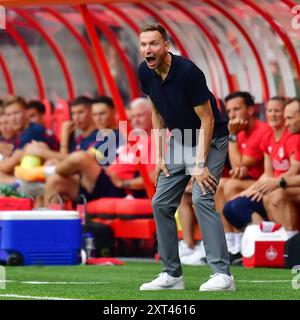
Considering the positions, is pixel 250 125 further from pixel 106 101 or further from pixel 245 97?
pixel 106 101

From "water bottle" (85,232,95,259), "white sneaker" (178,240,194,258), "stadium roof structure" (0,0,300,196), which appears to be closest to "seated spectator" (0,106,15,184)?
"stadium roof structure" (0,0,300,196)

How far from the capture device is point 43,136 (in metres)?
15.7

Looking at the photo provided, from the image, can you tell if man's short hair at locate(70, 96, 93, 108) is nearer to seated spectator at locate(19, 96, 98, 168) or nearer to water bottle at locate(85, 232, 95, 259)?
seated spectator at locate(19, 96, 98, 168)

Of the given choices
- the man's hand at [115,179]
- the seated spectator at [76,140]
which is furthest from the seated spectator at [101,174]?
the seated spectator at [76,140]

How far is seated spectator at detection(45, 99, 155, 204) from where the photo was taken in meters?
13.9

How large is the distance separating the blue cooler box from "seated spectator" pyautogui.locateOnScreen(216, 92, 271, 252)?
1.57m

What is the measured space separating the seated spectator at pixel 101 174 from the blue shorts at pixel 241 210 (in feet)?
5.37

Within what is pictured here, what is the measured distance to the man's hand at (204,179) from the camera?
8.77 meters

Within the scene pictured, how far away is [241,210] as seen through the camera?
12445 millimetres

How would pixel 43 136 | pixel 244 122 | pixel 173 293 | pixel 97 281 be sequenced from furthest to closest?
1. pixel 43 136
2. pixel 244 122
3. pixel 97 281
4. pixel 173 293

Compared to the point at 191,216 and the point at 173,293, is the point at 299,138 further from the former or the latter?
the point at 173,293

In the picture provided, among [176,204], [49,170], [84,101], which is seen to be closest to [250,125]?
[49,170]
